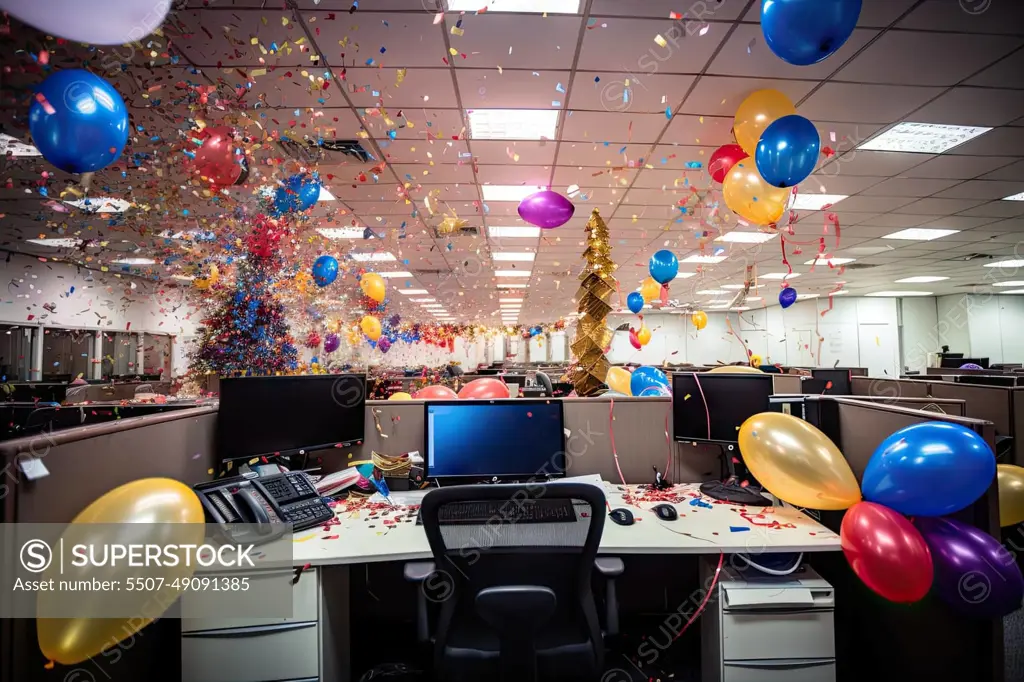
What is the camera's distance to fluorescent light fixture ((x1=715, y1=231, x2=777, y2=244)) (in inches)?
227

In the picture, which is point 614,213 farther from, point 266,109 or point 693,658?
point 693,658

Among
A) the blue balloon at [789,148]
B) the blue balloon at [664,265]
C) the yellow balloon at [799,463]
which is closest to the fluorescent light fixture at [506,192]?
A: the blue balloon at [664,265]

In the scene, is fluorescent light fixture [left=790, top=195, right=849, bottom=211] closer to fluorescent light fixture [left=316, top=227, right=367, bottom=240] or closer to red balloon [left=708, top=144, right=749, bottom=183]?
red balloon [left=708, top=144, right=749, bottom=183]

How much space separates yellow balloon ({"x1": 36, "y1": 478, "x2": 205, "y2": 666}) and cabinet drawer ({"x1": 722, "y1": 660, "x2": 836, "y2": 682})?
166 centimetres

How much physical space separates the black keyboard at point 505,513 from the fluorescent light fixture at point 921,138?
3.93m

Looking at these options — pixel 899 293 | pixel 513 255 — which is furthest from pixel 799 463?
pixel 899 293

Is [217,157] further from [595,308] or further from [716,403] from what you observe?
[716,403]

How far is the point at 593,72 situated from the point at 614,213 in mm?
2529

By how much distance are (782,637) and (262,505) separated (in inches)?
70.5

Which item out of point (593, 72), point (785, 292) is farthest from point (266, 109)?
point (785, 292)

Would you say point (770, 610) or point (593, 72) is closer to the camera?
point (770, 610)

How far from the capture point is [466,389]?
8.39 ft

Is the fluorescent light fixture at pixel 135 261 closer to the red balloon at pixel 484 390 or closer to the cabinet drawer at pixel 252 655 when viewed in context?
the red balloon at pixel 484 390

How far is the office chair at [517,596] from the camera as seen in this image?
3.41ft
